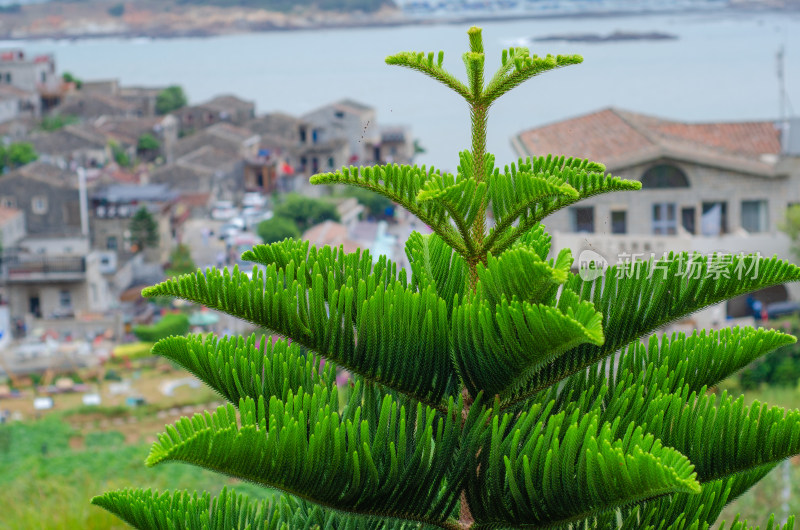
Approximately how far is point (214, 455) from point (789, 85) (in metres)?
73.2

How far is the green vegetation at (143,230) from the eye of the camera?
42.1 metres

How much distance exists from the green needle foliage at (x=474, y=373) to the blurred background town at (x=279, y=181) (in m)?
0.29

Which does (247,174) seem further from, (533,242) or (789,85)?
(533,242)

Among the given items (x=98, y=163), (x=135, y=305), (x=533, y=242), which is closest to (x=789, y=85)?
(x=98, y=163)

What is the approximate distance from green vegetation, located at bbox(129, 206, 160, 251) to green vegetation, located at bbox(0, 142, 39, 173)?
15056 millimetres

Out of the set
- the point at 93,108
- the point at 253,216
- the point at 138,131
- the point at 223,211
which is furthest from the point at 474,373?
the point at 93,108

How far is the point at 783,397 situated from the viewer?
57.9ft

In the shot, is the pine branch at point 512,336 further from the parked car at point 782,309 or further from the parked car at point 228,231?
the parked car at point 228,231

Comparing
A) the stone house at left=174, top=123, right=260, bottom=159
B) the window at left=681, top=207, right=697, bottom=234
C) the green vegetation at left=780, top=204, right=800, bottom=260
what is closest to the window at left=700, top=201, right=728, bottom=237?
the window at left=681, top=207, right=697, bottom=234

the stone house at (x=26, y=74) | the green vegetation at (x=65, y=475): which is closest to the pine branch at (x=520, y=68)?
the green vegetation at (x=65, y=475)

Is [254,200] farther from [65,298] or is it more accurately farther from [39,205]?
[65,298]

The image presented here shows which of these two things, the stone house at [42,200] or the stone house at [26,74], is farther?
the stone house at [26,74]

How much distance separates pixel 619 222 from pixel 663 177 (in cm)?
129

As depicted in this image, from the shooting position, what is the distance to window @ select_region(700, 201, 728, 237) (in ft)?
68.1
